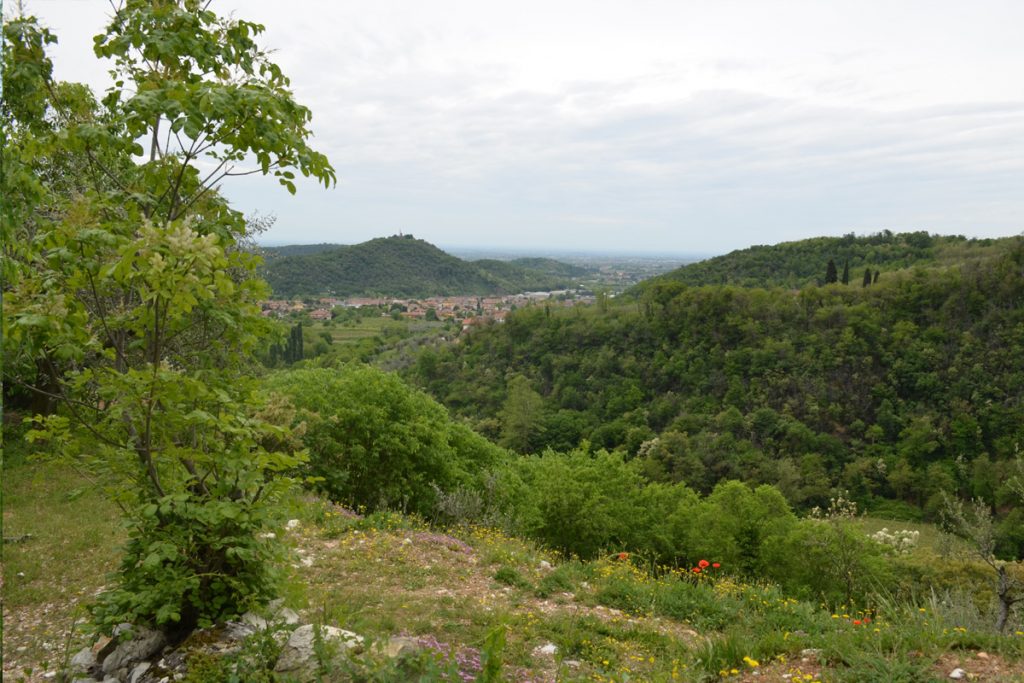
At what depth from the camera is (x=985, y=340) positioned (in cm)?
5406

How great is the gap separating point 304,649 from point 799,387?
2282 inches

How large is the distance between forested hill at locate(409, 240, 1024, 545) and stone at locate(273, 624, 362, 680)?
43350 mm

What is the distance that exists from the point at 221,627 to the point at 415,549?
385 cm

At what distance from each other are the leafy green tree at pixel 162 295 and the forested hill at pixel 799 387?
44.0 meters

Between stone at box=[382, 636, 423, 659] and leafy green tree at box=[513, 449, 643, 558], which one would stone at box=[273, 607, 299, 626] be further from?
leafy green tree at box=[513, 449, 643, 558]

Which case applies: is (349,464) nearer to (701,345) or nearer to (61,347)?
(61,347)

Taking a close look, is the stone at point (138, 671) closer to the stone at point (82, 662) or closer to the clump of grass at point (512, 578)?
the stone at point (82, 662)

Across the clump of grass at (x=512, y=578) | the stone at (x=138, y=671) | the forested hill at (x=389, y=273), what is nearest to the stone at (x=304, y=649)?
the stone at (x=138, y=671)

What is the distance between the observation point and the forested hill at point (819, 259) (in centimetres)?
8506

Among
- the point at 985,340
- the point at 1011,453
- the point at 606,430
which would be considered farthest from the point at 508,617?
the point at 985,340

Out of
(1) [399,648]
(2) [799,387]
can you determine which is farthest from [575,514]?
(2) [799,387]

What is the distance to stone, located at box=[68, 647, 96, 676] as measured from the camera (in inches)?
158

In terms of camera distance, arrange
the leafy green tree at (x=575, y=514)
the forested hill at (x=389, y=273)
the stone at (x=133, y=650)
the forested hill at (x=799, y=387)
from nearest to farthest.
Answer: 1. the stone at (x=133, y=650)
2. the leafy green tree at (x=575, y=514)
3. the forested hill at (x=799, y=387)
4. the forested hill at (x=389, y=273)

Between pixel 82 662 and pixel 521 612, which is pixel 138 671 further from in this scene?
pixel 521 612
